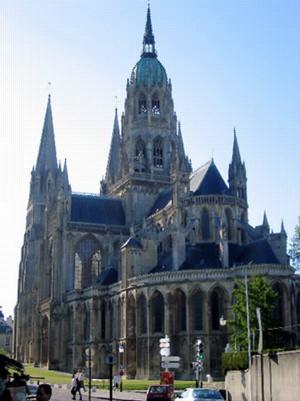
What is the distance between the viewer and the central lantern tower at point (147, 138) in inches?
3492

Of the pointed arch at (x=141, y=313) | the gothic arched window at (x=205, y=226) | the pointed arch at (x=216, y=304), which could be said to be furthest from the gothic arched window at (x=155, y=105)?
the pointed arch at (x=216, y=304)

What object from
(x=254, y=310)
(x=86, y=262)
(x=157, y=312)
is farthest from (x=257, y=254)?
(x=86, y=262)

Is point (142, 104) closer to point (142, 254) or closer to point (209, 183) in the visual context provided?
point (209, 183)

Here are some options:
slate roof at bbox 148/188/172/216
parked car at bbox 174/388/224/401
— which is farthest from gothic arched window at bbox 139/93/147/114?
parked car at bbox 174/388/224/401

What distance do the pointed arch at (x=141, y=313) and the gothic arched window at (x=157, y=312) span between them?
1053mm

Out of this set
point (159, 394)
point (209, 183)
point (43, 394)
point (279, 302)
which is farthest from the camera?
point (209, 183)

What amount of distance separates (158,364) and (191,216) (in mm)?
16679

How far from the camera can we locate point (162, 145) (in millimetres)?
91188

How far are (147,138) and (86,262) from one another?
18.8m

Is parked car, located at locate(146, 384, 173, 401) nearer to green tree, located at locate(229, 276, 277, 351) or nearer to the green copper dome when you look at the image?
green tree, located at locate(229, 276, 277, 351)

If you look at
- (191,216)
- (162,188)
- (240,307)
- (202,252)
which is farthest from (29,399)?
(162,188)

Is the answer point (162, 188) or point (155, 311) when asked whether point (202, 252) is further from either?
point (162, 188)

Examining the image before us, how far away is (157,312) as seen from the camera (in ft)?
206

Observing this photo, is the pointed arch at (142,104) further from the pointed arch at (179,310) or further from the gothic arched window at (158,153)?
the pointed arch at (179,310)
